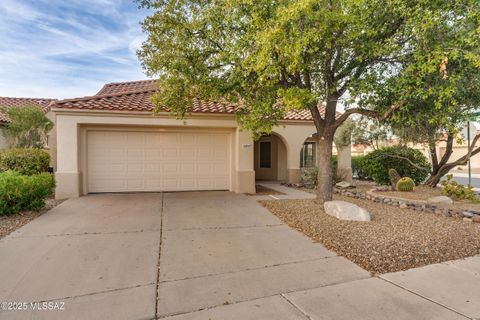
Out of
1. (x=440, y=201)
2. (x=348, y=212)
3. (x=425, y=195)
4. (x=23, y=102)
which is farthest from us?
(x=23, y=102)

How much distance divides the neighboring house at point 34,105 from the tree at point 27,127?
65 centimetres

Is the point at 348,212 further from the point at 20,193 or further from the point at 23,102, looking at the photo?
the point at 23,102

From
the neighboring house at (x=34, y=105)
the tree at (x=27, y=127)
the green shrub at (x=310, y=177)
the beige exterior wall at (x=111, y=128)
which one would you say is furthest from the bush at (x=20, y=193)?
the green shrub at (x=310, y=177)

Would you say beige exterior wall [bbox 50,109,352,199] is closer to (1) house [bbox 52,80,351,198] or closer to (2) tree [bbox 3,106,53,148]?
(1) house [bbox 52,80,351,198]

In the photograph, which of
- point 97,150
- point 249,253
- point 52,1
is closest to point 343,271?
point 249,253

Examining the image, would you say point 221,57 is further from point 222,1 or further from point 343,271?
point 343,271

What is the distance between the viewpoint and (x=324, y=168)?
841 cm

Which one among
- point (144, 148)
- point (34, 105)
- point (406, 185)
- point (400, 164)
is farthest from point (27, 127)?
point (400, 164)

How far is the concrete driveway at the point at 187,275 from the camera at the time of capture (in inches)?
120

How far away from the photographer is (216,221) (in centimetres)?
682

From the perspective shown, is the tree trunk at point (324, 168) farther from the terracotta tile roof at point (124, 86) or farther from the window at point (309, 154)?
the terracotta tile roof at point (124, 86)

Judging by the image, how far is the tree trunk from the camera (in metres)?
8.27

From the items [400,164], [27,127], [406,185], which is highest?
[27,127]

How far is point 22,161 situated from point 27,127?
8.94ft
